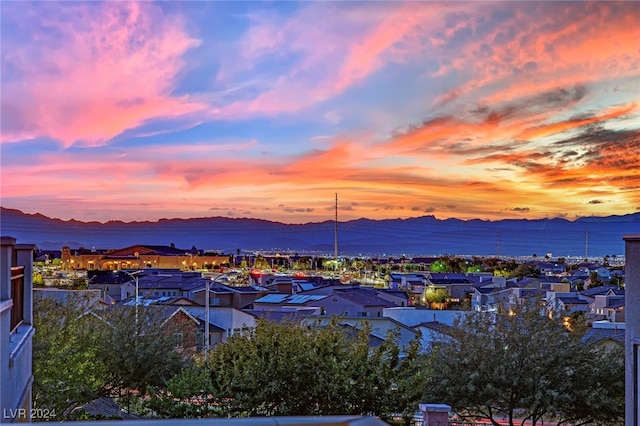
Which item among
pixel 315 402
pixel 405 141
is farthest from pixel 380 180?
pixel 315 402

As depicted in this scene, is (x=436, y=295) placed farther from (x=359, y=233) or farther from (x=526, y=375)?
(x=359, y=233)

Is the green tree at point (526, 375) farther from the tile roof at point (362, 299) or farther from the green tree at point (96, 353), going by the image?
the tile roof at point (362, 299)

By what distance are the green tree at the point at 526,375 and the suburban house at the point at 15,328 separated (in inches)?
311

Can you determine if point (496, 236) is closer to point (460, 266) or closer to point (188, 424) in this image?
point (460, 266)

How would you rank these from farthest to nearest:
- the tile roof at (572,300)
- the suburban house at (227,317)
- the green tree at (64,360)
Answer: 1. the tile roof at (572,300)
2. the suburban house at (227,317)
3. the green tree at (64,360)

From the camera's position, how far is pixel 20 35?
10.7 m

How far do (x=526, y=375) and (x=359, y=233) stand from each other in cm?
10313

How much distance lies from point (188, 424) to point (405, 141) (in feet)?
89.6

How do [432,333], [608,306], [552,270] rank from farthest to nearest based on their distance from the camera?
[552,270], [608,306], [432,333]

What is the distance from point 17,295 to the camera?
7.48m

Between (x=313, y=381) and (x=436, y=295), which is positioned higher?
(x=313, y=381)

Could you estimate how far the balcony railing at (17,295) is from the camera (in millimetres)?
7099

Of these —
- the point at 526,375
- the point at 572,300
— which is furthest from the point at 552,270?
the point at 526,375

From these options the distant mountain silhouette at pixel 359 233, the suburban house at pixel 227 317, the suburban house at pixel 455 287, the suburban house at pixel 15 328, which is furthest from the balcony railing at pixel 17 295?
the suburban house at pixel 455 287
